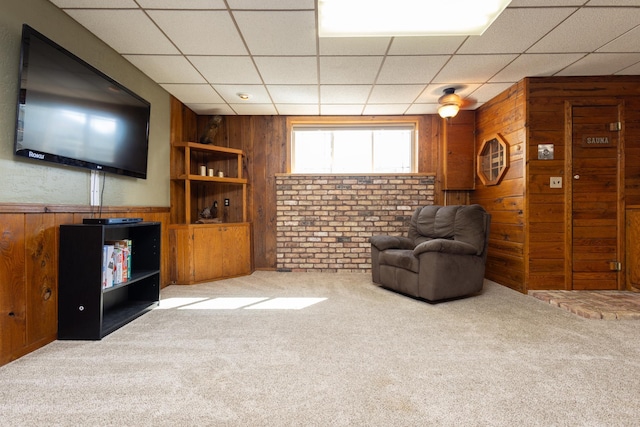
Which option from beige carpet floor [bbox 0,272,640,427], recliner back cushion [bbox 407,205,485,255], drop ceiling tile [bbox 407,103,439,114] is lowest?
beige carpet floor [bbox 0,272,640,427]

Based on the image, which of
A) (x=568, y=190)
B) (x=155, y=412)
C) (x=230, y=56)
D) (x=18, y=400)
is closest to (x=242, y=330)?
(x=155, y=412)

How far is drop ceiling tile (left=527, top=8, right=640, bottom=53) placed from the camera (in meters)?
2.16

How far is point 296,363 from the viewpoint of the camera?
66.4 inches

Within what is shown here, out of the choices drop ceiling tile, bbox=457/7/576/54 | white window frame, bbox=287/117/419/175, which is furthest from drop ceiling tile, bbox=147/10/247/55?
drop ceiling tile, bbox=457/7/576/54

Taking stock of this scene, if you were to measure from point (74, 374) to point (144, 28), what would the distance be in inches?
97.7

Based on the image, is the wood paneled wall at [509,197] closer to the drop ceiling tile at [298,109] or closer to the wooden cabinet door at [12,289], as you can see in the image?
the drop ceiling tile at [298,109]

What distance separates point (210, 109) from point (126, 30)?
6.17 ft

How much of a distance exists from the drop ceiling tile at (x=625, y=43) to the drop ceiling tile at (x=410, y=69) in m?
1.38

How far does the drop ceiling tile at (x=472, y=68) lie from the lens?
110 inches

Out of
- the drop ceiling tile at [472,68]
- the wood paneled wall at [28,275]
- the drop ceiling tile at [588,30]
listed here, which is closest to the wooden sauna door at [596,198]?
the drop ceiling tile at [588,30]

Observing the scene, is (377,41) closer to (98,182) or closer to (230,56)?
(230,56)

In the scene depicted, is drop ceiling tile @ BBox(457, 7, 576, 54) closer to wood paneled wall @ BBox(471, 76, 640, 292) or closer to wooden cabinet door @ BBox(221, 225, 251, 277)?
wood paneled wall @ BBox(471, 76, 640, 292)

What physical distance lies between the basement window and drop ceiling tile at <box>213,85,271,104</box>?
84 cm

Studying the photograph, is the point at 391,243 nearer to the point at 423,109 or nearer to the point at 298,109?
the point at 423,109
